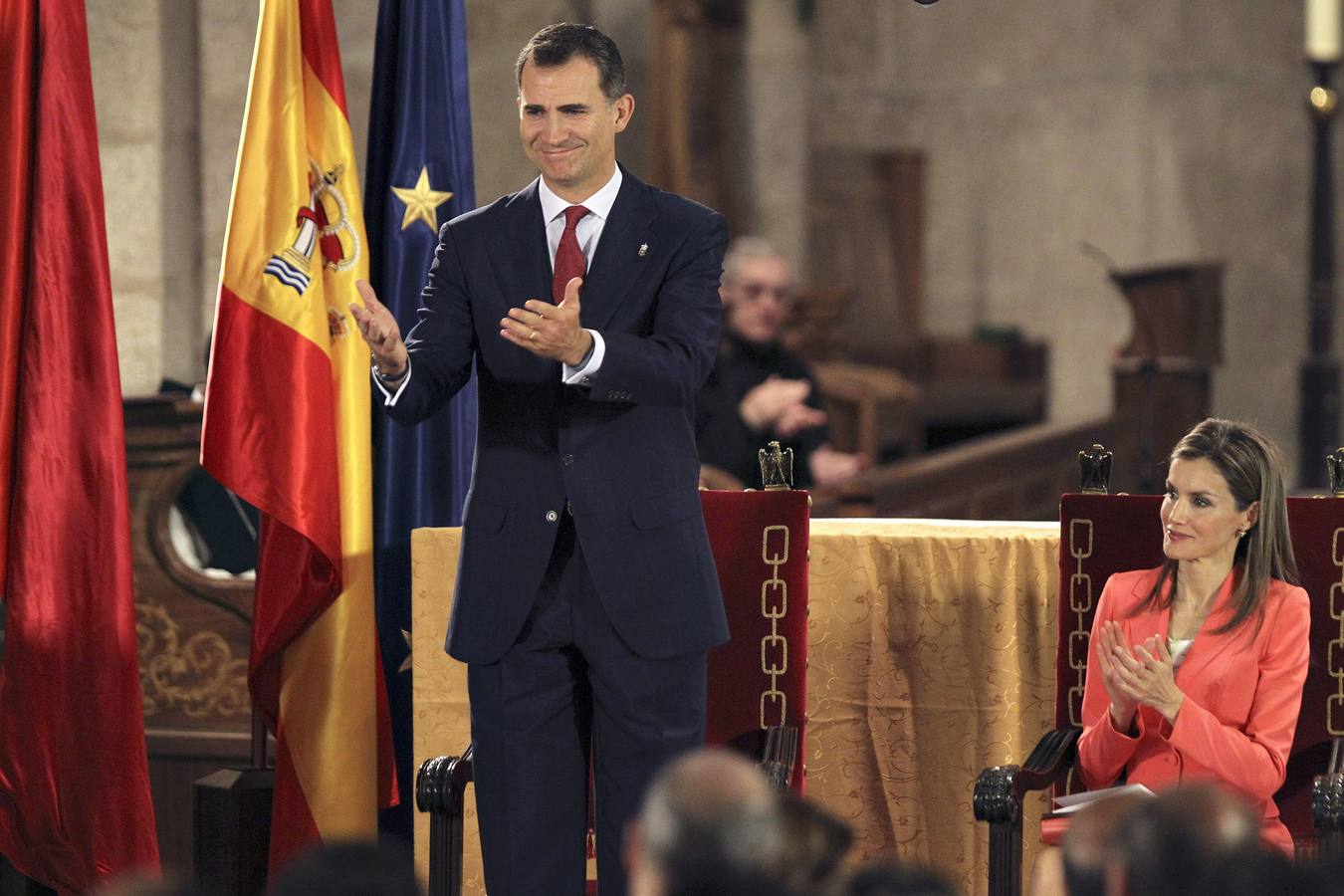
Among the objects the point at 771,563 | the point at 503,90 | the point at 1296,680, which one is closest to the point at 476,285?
the point at 771,563

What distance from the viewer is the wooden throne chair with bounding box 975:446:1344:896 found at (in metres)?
3.62

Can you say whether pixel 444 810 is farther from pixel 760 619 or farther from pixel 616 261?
pixel 616 261

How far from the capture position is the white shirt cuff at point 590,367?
8.83ft

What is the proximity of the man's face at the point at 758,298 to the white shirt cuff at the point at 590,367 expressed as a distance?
402cm

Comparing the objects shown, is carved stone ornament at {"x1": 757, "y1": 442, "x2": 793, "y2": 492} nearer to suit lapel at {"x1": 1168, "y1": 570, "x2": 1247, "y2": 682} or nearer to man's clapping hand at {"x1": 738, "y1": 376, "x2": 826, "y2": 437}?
suit lapel at {"x1": 1168, "y1": 570, "x2": 1247, "y2": 682}

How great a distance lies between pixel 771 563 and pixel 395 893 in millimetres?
2446

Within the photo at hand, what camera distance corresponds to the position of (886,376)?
12.3 m

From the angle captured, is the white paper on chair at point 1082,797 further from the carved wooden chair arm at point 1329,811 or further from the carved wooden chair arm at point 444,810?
the carved wooden chair arm at point 444,810

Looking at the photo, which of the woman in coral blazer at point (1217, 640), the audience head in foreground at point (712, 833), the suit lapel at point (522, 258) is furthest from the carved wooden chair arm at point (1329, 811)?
the audience head in foreground at point (712, 833)

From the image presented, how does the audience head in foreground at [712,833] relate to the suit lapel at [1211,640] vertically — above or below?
above

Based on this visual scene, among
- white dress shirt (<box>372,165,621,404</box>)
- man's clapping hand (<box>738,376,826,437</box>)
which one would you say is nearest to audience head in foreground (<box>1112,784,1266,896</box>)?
white dress shirt (<box>372,165,621,404</box>)

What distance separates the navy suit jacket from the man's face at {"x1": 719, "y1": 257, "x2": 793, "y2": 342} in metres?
3.73

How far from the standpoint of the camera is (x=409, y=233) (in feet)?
14.0

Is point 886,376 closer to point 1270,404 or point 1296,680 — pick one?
point 1270,404
